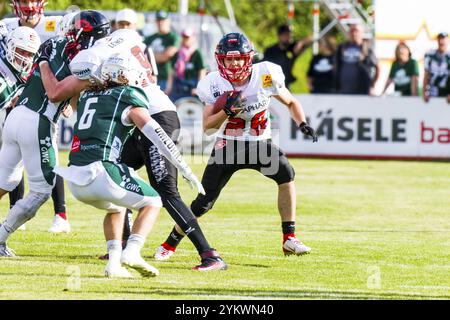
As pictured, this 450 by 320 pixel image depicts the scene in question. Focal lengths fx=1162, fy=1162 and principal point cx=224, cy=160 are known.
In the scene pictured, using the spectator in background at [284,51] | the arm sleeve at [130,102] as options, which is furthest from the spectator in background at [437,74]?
the arm sleeve at [130,102]

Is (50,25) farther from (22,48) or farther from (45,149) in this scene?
(45,149)

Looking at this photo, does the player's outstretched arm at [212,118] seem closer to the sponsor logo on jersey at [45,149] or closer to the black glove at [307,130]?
the black glove at [307,130]

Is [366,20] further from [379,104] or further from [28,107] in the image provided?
[28,107]

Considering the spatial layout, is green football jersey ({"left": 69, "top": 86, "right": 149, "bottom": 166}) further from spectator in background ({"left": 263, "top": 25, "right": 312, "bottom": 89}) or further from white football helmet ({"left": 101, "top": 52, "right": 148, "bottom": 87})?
spectator in background ({"left": 263, "top": 25, "right": 312, "bottom": 89})

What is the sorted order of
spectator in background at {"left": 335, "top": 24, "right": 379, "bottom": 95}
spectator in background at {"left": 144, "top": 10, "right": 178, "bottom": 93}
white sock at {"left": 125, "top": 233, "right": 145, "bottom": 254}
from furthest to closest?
spectator in background at {"left": 335, "top": 24, "right": 379, "bottom": 95} < spectator in background at {"left": 144, "top": 10, "right": 178, "bottom": 93} < white sock at {"left": 125, "top": 233, "right": 145, "bottom": 254}

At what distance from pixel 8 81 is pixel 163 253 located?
6.25 feet

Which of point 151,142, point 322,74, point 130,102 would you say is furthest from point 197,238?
point 322,74

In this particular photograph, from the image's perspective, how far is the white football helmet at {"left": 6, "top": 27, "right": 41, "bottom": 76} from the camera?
9.09 m

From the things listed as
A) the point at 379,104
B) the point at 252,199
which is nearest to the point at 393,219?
the point at 252,199

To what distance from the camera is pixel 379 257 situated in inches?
364

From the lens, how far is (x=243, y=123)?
361 inches

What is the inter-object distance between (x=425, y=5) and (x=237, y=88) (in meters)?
17.4

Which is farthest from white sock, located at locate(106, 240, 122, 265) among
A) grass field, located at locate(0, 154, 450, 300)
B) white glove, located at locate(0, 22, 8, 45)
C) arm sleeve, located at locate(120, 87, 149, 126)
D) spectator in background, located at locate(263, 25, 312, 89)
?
spectator in background, located at locate(263, 25, 312, 89)

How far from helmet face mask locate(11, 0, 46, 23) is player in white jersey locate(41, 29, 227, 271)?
154 cm
